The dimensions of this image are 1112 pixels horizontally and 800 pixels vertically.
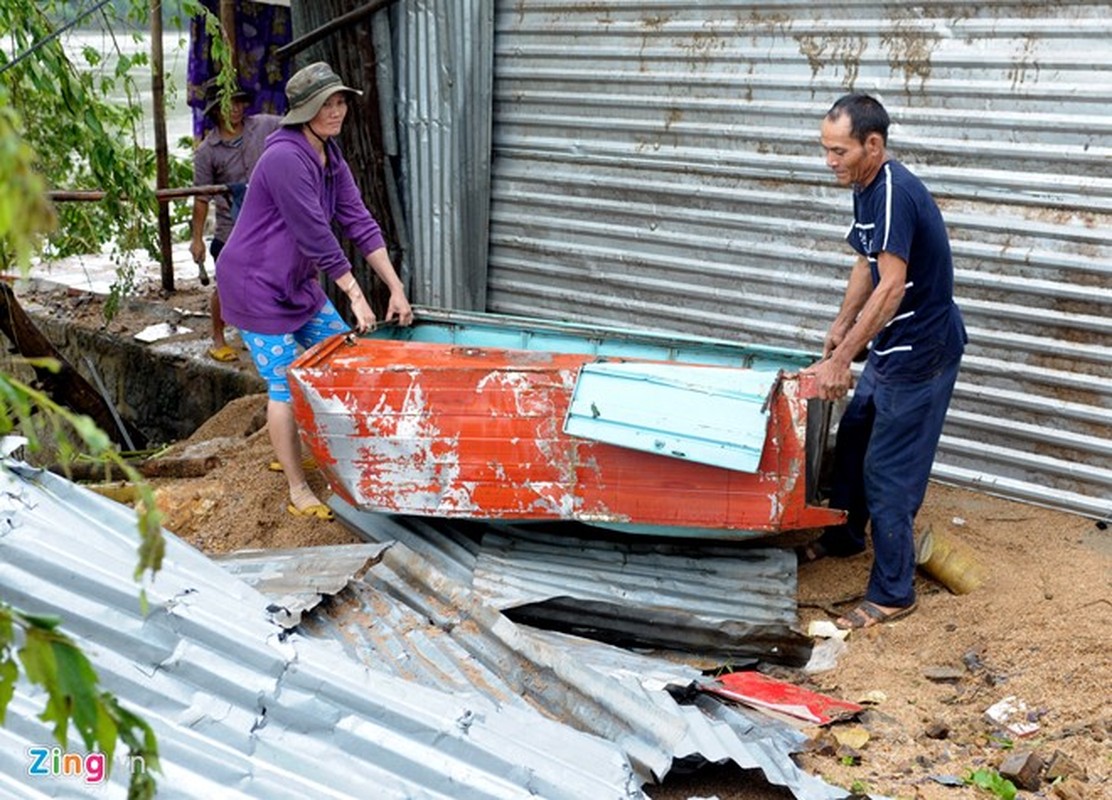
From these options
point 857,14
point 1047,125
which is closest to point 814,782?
point 1047,125

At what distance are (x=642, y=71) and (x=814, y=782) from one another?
431 cm

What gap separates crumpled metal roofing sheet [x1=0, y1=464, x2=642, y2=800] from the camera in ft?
9.80

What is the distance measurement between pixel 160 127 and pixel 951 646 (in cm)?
675

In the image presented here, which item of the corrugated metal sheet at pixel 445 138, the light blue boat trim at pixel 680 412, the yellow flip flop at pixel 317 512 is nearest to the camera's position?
the light blue boat trim at pixel 680 412

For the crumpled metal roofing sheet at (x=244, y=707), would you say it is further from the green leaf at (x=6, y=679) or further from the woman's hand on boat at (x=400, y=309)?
the woman's hand on boat at (x=400, y=309)

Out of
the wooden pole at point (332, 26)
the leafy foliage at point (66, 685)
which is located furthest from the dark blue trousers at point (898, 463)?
the leafy foliage at point (66, 685)

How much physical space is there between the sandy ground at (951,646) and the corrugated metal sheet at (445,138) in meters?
1.71

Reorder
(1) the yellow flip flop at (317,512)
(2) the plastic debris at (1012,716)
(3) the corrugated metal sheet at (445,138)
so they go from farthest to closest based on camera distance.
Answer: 1. (3) the corrugated metal sheet at (445,138)
2. (1) the yellow flip flop at (317,512)
3. (2) the plastic debris at (1012,716)

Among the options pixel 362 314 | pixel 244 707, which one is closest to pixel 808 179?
pixel 362 314

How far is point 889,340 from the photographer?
187 inches

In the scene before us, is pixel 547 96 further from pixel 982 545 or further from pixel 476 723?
pixel 476 723

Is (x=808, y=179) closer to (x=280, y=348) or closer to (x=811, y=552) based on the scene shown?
(x=811, y=552)

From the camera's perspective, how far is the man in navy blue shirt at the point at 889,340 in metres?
4.48

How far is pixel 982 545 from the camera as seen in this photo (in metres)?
5.52
